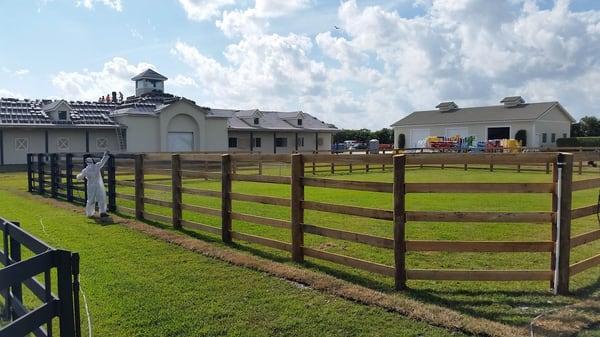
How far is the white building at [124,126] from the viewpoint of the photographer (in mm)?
35781

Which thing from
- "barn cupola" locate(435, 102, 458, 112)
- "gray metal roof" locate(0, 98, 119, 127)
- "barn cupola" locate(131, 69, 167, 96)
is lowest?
"gray metal roof" locate(0, 98, 119, 127)

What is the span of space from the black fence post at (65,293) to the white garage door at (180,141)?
38.6 meters

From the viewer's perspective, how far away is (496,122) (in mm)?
48906

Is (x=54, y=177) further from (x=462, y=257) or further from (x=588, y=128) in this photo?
(x=588, y=128)

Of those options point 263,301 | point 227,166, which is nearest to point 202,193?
point 227,166

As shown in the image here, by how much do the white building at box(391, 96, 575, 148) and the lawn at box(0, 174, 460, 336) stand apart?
46.1 metres

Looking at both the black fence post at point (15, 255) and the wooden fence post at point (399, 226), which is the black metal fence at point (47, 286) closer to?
the black fence post at point (15, 255)

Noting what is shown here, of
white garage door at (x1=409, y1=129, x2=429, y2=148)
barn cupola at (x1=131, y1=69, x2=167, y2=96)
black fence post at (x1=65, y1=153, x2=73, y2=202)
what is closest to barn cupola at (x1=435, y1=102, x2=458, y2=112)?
white garage door at (x1=409, y1=129, x2=429, y2=148)

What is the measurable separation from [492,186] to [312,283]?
2.30 meters

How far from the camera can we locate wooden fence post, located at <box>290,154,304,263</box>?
680cm

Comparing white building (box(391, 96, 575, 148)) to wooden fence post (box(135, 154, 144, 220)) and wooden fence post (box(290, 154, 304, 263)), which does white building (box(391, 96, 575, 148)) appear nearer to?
wooden fence post (box(135, 154, 144, 220))

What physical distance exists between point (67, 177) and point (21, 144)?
2556 cm

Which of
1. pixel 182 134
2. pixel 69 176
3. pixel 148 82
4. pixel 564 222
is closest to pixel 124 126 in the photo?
pixel 182 134

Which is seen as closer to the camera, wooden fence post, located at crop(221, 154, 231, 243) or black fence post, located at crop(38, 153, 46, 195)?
wooden fence post, located at crop(221, 154, 231, 243)
